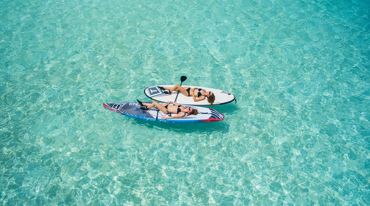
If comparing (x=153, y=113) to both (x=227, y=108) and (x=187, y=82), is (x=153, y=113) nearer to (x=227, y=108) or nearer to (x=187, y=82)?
(x=187, y=82)

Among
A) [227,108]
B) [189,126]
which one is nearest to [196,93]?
[189,126]

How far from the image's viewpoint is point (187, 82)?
579 inches

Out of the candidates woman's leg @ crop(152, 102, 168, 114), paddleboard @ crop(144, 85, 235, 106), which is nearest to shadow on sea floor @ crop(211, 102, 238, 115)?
paddleboard @ crop(144, 85, 235, 106)

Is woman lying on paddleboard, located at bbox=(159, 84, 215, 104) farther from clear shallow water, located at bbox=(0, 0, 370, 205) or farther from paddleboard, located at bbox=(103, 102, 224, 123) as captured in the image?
clear shallow water, located at bbox=(0, 0, 370, 205)

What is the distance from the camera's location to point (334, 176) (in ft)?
38.6

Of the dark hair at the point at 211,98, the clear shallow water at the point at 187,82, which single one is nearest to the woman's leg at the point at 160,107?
the clear shallow water at the point at 187,82

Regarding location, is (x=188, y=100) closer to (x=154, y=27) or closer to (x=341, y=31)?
(x=154, y=27)

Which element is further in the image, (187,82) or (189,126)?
(187,82)

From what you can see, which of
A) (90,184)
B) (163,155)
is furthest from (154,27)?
(90,184)

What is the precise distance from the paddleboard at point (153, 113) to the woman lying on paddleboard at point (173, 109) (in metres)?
0.14

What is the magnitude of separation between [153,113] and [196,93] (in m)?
2.13

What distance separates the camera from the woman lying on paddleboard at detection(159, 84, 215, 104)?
508 inches

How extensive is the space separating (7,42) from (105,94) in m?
7.37

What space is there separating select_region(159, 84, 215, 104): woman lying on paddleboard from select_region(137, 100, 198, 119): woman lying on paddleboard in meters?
0.88
